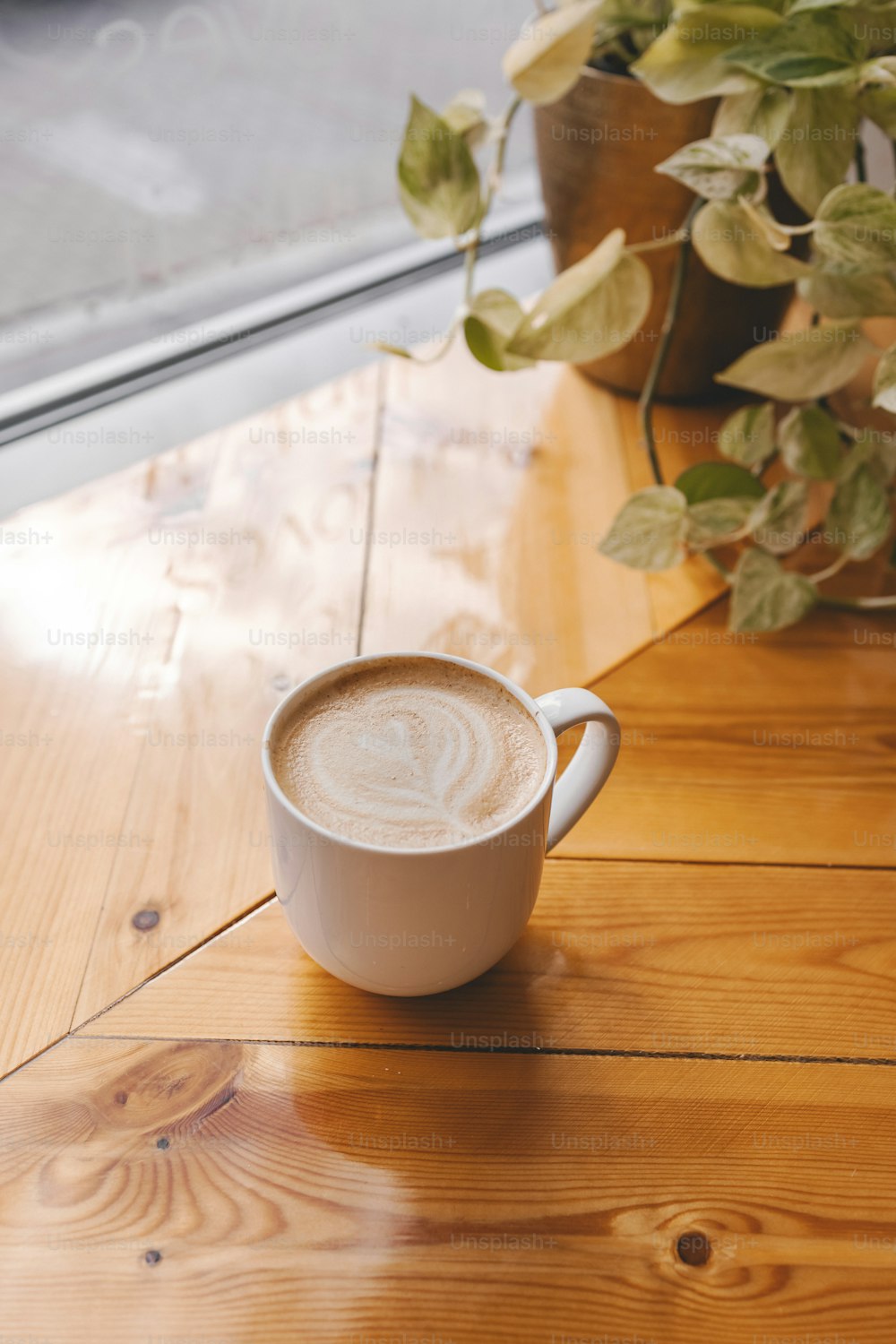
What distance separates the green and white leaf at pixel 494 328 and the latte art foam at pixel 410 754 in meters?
0.23

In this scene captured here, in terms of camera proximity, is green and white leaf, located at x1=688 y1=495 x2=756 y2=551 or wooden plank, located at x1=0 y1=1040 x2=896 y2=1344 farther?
green and white leaf, located at x1=688 y1=495 x2=756 y2=551

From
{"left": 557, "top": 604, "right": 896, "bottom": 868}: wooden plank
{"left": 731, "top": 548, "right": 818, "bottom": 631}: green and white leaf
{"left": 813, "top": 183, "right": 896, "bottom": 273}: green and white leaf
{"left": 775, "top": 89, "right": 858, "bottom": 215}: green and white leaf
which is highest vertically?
{"left": 775, "top": 89, "right": 858, "bottom": 215}: green and white leaf

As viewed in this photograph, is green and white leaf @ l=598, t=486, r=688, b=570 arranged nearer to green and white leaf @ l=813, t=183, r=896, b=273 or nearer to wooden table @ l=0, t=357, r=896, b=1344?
wooden table @ l=0, t=357, r=896, b=1344

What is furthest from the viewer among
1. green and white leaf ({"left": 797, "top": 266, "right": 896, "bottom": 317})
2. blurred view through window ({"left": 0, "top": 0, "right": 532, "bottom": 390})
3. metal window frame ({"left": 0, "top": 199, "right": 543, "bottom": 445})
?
blurred view through window ({"left": 0, "top": 0, "right": 532, "bottom": 390})

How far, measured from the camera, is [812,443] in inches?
28.0

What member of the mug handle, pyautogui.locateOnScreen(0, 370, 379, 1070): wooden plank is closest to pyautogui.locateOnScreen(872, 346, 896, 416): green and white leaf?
the mug handle

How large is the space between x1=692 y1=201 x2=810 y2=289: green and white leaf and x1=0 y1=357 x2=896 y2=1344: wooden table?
0.64ft

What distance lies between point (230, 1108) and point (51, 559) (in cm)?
41

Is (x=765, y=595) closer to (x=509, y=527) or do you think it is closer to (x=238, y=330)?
(x=509, y=527)

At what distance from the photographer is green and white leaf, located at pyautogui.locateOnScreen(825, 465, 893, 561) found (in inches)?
27.7

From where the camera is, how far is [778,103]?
62cm

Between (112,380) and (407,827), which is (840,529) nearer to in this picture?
(407,827)

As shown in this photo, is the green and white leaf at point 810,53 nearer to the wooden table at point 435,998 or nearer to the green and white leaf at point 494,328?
the green and white leaf at point 494,328

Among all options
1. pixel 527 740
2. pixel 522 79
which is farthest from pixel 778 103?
pixel 527 740
